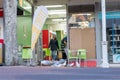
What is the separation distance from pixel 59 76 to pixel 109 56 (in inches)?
567

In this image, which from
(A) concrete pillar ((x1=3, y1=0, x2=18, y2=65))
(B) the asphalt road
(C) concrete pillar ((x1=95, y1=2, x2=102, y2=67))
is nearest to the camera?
(B) the asphalt road

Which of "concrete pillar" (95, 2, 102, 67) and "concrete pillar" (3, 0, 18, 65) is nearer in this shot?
"concrete pillar" (3, 0, 18, 65)

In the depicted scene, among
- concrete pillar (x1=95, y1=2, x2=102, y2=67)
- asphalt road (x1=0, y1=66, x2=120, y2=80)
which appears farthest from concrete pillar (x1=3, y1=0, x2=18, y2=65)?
asphalt road (x1=0, y1=66, x2=120, y2=80)

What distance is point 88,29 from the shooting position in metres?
17.2

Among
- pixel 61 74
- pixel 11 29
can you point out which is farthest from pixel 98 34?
pixel 61 74

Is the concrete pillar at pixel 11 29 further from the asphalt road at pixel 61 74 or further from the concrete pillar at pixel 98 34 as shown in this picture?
the asphalt road at pixel 61 74

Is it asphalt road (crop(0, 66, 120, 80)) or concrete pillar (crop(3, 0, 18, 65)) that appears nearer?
asphalt road (crop(0, 66, 120, 80))

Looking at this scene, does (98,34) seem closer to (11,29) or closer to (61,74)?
(11,29)

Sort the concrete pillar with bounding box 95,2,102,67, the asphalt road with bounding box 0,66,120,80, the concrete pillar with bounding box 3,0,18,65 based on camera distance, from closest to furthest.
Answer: the asphalt road with bounding box 0,66,120,80 → the concrete pillar with bounding box 3,0,18,65 → the concrete pillar with bounding box 95,2,102,67

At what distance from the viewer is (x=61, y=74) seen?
8.75ft

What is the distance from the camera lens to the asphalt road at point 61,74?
260cm

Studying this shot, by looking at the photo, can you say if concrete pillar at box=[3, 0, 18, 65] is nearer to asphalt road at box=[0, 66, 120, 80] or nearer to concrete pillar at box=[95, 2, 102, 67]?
concrete pillar at box=[95, 2, 102, 67]

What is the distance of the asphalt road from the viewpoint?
2598 millimetres

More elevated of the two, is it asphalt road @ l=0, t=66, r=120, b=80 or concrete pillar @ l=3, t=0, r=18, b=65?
concrete pillar @ l=3, t=0, r=18, b=65
